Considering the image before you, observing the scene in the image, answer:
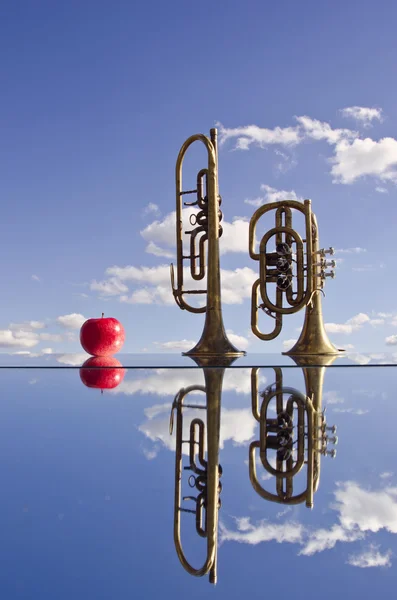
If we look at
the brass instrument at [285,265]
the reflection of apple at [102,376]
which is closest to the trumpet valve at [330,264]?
the brass instrument at [285,265]

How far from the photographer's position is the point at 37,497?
0.76 metres

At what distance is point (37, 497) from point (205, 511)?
9.6 inches

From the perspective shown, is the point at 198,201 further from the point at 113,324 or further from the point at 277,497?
the point at 277,497

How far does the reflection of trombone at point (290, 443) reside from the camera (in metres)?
0.81

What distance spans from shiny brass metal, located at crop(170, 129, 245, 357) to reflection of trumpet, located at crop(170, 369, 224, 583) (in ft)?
6.09

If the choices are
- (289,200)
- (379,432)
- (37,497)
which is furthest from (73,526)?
(289,200)

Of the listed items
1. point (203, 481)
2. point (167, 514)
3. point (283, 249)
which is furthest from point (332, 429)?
point (283, 249)

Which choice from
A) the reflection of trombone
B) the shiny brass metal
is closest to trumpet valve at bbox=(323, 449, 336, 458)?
the reflection of trombone

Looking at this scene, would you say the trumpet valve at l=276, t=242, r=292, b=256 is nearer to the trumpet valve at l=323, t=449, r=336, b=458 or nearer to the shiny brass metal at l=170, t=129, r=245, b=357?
the shiny brass metal at l=170, t=129, r=245, b=357

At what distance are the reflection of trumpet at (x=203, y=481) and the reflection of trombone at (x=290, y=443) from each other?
68 millimetres

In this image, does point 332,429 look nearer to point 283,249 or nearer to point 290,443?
point 290,443

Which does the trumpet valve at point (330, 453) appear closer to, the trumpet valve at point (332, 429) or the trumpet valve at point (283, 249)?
the trumpet valve at point (332, 429)

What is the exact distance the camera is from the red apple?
3711mm

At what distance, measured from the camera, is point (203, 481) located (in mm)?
826
